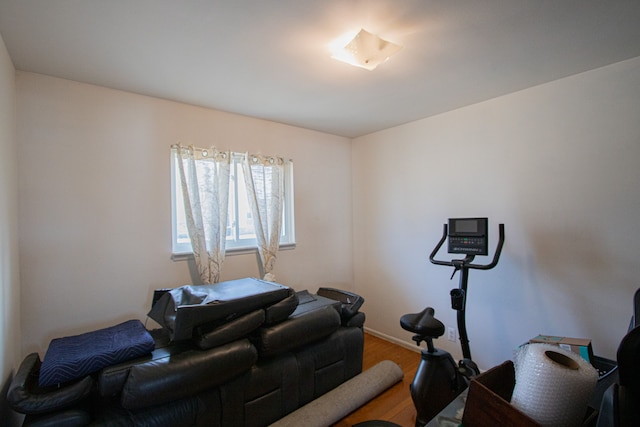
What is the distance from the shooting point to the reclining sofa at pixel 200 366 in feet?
4.64

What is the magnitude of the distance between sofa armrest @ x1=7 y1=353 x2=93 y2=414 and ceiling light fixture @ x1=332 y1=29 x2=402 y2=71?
2.17 m

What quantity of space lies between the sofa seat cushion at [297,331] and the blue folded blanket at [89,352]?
648 millimetres

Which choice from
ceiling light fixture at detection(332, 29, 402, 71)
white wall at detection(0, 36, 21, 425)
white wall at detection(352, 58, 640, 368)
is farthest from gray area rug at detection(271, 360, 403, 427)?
ceiling light fixture at detection(332, 29, 402, 71)

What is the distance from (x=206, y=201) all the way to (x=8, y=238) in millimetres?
1198

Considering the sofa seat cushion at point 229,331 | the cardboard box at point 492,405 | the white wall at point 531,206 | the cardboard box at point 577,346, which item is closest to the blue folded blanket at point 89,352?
the sofa seat cushion at point 229,331

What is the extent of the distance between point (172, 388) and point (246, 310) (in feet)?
1.79

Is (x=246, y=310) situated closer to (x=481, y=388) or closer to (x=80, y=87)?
(x=481, y=388)

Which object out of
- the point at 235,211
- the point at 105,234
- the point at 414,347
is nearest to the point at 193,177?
the point at 235,211

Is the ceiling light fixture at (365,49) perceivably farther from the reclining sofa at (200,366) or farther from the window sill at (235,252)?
the window sill at (235,252)

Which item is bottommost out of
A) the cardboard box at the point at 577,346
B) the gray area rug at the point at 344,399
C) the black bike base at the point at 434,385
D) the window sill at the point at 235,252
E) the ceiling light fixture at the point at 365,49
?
the gray area rug at the point at 344,399

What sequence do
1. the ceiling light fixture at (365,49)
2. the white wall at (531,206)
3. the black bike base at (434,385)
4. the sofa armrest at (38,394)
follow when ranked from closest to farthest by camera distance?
1. the sofa armrest at (38,394)
2. the ceiling light fixture at (365,49)
3. the black bike base at (434,385)
4. the white wall at (531,206)

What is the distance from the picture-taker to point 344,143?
12.3 ft

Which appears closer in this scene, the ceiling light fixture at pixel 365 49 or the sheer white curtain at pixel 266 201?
the ceiling light fixture at pixel 365 49

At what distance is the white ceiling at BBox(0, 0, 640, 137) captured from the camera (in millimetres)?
1406
